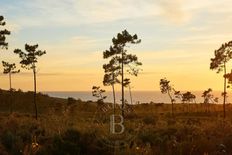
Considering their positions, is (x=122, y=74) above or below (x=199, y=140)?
above

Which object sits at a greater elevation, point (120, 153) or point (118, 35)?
point (118, 35)

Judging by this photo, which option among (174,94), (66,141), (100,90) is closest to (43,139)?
(66,141)

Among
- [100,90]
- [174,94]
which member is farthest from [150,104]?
[100,90]

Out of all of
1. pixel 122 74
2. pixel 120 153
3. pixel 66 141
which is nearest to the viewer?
pixel 120 153

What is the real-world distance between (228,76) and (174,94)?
4279 cm

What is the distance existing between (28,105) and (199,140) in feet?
320

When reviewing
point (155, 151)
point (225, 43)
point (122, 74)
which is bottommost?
point (155, 151)

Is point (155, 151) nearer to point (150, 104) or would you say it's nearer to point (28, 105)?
point (28, 105)

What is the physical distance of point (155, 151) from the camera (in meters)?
10.5

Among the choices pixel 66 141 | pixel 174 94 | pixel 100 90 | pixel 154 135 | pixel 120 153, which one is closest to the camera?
pixel 120 153

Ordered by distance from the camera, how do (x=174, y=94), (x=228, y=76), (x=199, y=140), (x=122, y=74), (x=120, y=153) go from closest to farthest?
(x=120, y=153), (x=199, y=140), (x=122, y=74), (x=228, y=76), (x=174, y=94)

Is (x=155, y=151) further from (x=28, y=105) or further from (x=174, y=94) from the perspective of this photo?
(x=174, y=94)

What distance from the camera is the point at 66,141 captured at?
35.1ft

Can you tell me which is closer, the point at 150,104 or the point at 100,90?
the point at 100,90
